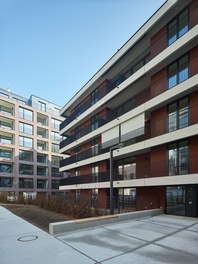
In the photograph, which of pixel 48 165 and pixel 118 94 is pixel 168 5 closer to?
pixel 118 94

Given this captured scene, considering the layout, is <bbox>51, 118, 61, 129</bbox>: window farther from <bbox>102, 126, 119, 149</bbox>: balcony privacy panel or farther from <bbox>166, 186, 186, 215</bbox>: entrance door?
<bbox>166, 186, 186, 215</bbox>: entrance door

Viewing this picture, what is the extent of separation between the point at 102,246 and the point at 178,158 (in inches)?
392

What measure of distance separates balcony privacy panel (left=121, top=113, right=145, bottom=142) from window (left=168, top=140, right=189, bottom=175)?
295 cm

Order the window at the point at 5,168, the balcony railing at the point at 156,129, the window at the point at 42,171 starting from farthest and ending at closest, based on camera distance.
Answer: the window at the point at 42,171
the window at the point at 5,168
the balcony railing at the point at 156,129

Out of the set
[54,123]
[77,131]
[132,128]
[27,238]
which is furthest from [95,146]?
[54,123]

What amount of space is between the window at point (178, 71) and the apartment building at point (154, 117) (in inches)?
2.6

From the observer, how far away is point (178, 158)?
15664 millimetres

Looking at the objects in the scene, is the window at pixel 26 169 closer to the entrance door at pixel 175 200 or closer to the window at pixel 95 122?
the window at pixel 95 122

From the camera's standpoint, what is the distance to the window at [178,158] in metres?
15.2

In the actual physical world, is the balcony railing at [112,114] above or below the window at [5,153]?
above

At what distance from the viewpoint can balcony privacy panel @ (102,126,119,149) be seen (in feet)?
71.5

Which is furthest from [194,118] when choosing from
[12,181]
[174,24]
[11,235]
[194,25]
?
[12,181]

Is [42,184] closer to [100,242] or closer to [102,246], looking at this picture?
[100,242]

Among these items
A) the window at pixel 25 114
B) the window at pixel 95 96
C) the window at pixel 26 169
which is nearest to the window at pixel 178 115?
the window at pixel 95 96
